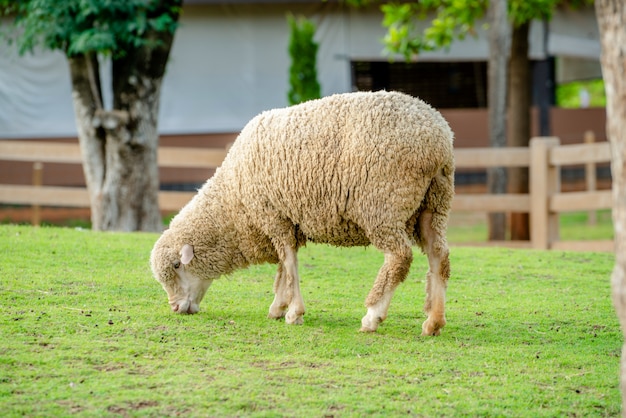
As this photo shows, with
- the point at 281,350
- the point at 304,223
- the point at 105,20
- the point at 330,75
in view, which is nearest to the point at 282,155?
the point at 304,223

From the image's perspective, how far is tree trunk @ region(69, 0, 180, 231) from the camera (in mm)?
11922

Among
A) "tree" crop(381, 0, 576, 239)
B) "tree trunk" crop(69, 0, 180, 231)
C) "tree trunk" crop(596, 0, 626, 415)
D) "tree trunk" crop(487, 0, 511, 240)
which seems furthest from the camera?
"tree" crop(381, 0, 576, 239)

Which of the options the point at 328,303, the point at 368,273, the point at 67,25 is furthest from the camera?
the point at 67,25

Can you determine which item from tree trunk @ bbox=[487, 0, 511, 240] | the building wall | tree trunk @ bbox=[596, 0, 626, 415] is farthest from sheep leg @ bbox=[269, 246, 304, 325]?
the building wall

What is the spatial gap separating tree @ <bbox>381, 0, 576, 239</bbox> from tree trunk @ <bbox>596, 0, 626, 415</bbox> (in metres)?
9.64

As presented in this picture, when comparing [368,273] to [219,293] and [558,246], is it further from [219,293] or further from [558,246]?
[558,246]

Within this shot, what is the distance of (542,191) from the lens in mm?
11719

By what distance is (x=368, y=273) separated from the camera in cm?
859

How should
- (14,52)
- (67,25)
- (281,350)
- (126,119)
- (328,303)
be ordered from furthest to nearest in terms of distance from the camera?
(14,52)
(126,119)
(67,25)
(328,303)
(281,350)

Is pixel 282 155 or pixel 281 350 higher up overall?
pixel 282 155

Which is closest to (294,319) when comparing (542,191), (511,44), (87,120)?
(542,191)

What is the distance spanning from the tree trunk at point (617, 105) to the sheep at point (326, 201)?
2.14 metres

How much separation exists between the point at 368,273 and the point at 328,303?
51.8 inches

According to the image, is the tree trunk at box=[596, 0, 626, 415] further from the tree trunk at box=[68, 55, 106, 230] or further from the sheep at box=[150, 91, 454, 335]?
the tree trunk at box=[68, 55, 106, 230]
